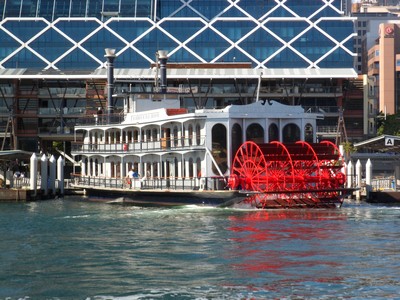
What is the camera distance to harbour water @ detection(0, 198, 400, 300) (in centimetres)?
2241

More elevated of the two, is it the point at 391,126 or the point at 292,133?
the point at 391,126

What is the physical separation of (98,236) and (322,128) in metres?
58.3

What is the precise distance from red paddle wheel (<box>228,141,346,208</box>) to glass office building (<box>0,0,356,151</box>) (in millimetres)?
41738

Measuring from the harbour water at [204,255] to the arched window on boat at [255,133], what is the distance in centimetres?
574

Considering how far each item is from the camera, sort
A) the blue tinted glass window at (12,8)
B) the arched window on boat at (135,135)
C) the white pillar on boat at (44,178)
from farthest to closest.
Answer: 1. the blue tinted glass window at (12,8)
2. the white pillar on boat at (44,178)
3. the arched window on boat at (135,135)

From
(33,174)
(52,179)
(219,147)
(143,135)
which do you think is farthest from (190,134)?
(52,179)

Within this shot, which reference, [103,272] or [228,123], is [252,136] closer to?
[228,123]

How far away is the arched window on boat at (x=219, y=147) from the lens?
45.5 meters

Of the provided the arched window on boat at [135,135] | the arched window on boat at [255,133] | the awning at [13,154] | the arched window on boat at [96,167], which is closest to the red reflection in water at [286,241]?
the arched window on boat at [255,133]

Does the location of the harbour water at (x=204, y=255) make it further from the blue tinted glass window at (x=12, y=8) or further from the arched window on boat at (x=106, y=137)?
the blue tinted glass window at (x=12, y=8)

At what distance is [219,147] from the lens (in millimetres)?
45719

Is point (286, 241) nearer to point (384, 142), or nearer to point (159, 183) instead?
point (159, 183)

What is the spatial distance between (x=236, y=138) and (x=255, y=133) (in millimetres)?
1152

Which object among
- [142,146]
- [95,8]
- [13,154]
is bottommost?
[13,154]
